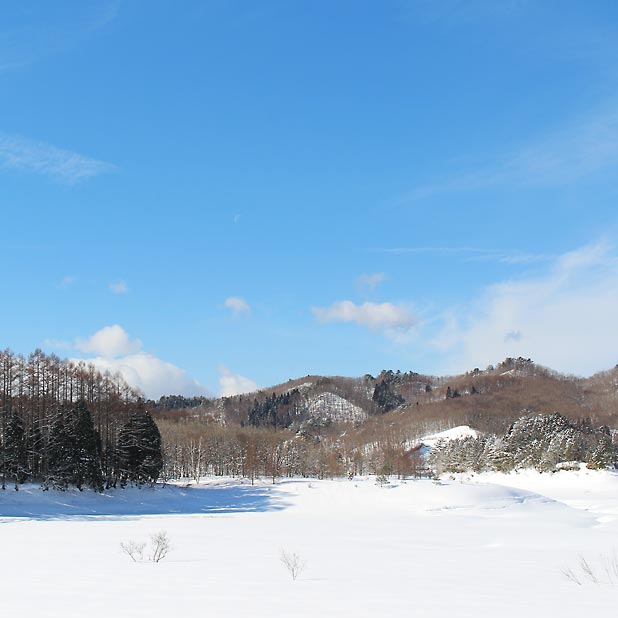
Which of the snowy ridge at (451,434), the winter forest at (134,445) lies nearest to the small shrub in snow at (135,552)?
the winter forest at (134,445)

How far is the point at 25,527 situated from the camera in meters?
32.2

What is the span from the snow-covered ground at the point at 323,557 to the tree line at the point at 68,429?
281 centimetres

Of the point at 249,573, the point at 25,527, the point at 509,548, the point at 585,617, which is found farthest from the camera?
the point at 25,527

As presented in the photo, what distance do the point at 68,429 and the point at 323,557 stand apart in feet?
121

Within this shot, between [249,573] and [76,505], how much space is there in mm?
35954

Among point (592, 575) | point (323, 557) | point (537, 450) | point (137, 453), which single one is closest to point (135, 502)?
point (137, 453)

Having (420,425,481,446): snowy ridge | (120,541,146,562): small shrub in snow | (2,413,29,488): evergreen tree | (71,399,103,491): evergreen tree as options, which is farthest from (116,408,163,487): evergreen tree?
(420,425,481,446): snowy ridge

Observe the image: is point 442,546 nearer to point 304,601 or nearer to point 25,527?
point 304,601

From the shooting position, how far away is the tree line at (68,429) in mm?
49500

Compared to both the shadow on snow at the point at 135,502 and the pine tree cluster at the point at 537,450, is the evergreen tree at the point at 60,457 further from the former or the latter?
the pine tree cluster at the point at 537,450

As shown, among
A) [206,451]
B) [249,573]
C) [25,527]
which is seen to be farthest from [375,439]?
[249,573]

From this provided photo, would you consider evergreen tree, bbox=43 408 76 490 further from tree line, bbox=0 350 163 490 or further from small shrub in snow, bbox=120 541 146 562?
small shrub in snow, bbox=120 541 146 562

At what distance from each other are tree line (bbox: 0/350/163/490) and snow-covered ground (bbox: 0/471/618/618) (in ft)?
9.21

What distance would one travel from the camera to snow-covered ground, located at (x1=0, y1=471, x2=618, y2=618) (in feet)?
37.7
